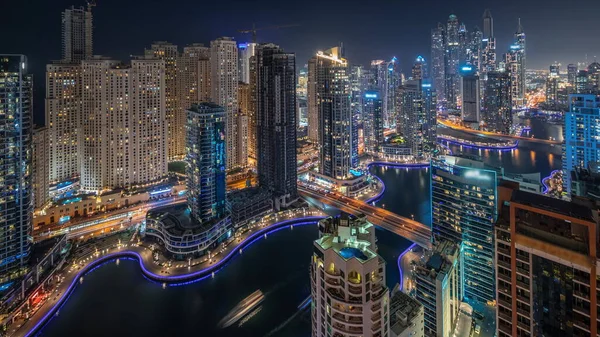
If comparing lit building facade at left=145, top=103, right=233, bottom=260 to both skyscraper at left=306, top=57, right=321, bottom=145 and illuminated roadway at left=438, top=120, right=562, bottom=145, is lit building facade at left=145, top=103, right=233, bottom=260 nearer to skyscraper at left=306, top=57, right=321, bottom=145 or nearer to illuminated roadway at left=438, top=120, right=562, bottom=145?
skyscraper at left=306, top=57, right=321, bottom=145

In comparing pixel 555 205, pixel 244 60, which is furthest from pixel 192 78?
pixel 555 205

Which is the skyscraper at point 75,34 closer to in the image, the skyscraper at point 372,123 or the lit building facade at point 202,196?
the lit building facade at point 202,196

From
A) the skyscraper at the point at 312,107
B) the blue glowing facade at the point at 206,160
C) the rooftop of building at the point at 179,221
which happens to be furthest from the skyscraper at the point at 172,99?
the skyscraper at the point at 312,107

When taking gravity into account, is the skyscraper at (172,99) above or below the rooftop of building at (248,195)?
above

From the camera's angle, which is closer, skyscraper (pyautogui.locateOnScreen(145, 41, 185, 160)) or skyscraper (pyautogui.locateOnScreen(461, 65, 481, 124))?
skyscraper (pyautogui.locateOnScreen(145, 41, 185, 160))

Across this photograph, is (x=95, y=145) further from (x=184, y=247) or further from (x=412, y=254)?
(x=412, y=254)

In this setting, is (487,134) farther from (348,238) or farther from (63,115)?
(348,238)

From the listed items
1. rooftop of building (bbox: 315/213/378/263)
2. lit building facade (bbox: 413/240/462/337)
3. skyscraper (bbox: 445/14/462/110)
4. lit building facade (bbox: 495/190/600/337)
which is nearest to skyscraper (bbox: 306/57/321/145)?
lit building facade (bbox: 413/240/462/337)
